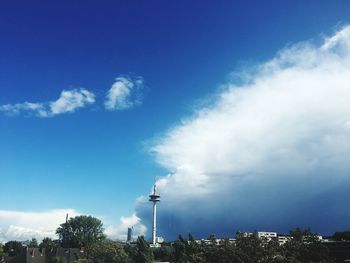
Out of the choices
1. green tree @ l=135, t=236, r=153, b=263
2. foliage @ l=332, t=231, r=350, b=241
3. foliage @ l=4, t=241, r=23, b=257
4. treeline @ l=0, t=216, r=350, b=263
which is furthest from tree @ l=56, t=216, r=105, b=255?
foliage @ l=332, t=231, r=350, b=241

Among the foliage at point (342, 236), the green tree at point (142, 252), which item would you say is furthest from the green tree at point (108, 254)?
the foliage at point (342, 236)

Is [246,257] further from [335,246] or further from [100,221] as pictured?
[100,221]

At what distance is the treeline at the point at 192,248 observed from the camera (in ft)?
151

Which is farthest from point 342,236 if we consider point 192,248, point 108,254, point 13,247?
point 13,247

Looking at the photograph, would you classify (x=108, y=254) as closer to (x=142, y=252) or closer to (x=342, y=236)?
(x=142, y=252)

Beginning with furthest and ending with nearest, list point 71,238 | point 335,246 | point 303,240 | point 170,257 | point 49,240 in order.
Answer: point 71,238 < point 49,240 < point 170,257 < point 335,246 < point 303,240

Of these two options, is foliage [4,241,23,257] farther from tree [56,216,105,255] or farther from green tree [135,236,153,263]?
green tree [135,236,153,263]

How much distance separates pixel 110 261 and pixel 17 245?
391ft

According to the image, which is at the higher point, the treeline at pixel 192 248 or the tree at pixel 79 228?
the tree at pixel 79 228

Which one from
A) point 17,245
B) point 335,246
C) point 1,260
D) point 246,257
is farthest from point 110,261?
point 17,245

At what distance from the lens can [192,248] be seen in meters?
103

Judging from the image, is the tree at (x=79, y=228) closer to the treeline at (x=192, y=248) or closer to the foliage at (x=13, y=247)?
the treeline at (x=192, y=248)

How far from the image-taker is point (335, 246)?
118 meters

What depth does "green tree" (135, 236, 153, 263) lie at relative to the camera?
10300cm
